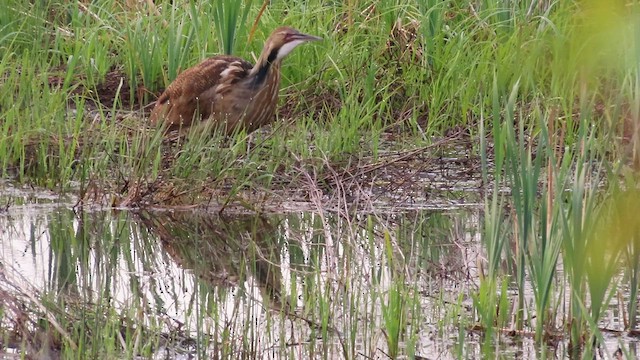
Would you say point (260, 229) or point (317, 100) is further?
point (317, 100)

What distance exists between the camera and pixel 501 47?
750cm

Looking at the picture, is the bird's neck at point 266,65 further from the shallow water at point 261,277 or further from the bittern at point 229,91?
the shallow water at point 261,277

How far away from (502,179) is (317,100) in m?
1.52

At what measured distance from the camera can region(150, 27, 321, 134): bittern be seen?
694 centimetres

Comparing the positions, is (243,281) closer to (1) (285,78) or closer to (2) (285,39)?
(2) (285,39)

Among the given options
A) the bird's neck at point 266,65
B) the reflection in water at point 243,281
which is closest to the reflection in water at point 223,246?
the reflection in water at point 243,281

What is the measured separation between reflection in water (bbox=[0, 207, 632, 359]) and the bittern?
4.39ft

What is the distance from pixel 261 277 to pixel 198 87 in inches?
95.8

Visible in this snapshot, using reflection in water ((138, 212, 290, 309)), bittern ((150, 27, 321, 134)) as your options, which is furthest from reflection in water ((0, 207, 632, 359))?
bittern ((150, 27, 321, 134))

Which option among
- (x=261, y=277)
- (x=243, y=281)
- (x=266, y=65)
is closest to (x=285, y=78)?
(x=266, y=65)

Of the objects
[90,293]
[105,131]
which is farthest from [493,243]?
[105,131]

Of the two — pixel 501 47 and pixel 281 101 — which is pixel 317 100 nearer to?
pixel 281 101

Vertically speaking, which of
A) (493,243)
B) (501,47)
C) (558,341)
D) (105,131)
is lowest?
(558,341)

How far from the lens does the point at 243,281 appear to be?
14.0 ft
